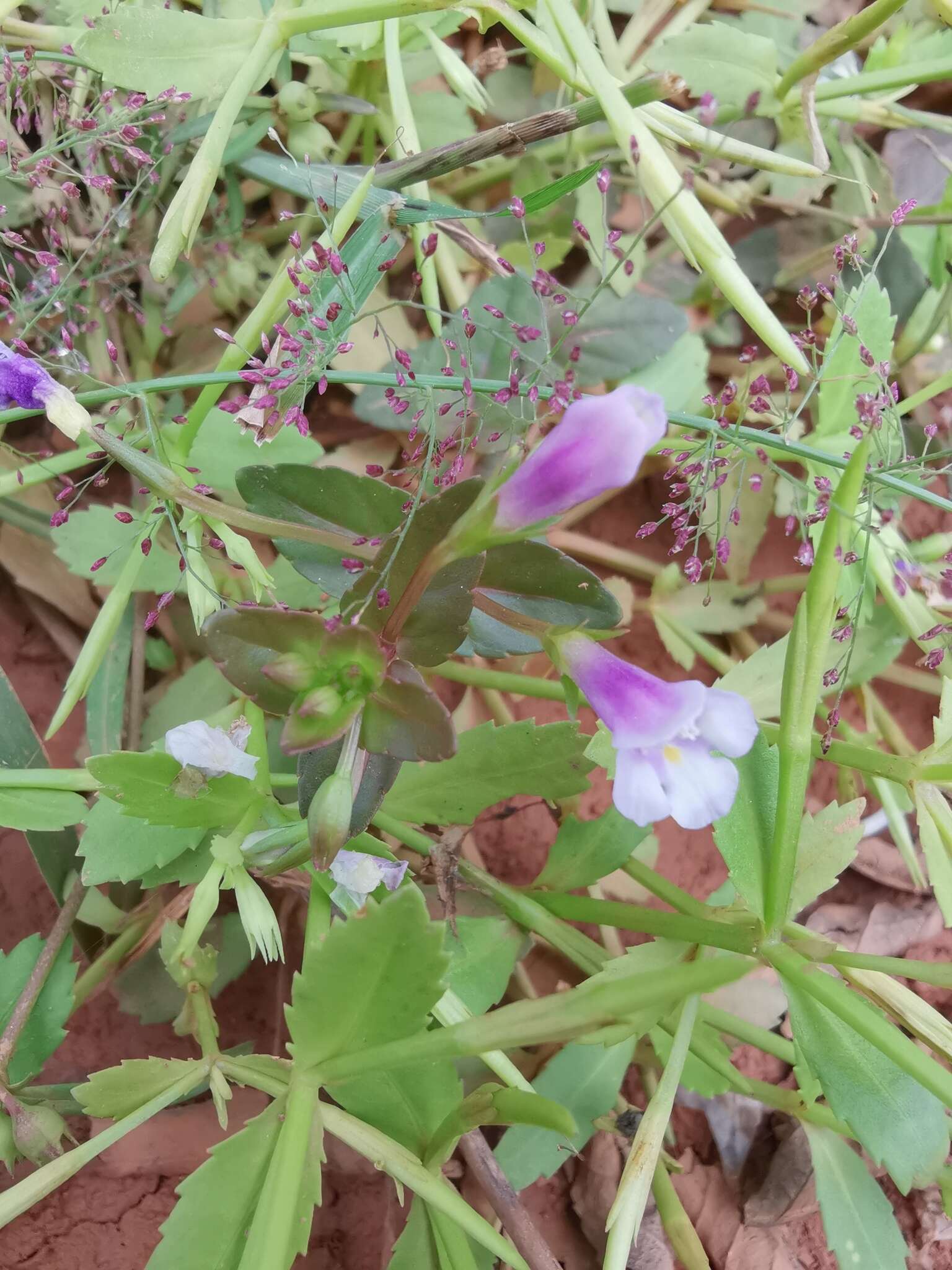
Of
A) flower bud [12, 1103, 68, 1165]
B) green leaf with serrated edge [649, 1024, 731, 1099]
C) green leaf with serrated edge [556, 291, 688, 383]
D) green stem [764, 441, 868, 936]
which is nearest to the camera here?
green stem [764, 441, 868, 936]

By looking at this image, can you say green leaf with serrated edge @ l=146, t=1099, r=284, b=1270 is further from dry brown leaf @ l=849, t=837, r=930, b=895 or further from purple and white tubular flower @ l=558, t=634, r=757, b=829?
dry brown leaf @ l=849, t=837, r=930, b=895

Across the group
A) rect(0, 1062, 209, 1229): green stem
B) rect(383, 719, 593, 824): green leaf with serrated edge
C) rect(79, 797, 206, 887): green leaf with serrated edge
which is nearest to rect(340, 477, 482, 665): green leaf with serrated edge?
rect(383, 719, 593, 824): green leaf with serrated edge

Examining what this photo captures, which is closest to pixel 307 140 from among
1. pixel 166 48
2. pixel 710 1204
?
pixel 166 48

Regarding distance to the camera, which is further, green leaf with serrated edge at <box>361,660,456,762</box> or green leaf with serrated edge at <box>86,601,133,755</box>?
green leaf with serrated edge at <box>86,601,133,755</box>

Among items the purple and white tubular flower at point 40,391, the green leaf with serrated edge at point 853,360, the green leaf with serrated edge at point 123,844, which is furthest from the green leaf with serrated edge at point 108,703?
the green leaf with serrated edge at point 853,360

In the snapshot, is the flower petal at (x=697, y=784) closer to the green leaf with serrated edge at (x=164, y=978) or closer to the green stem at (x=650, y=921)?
the green stem at (x=650, y=921)

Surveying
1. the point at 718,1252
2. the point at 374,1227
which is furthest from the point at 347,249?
the point at 718,1252

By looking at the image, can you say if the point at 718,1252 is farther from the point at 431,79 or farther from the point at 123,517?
the point at 431,79
